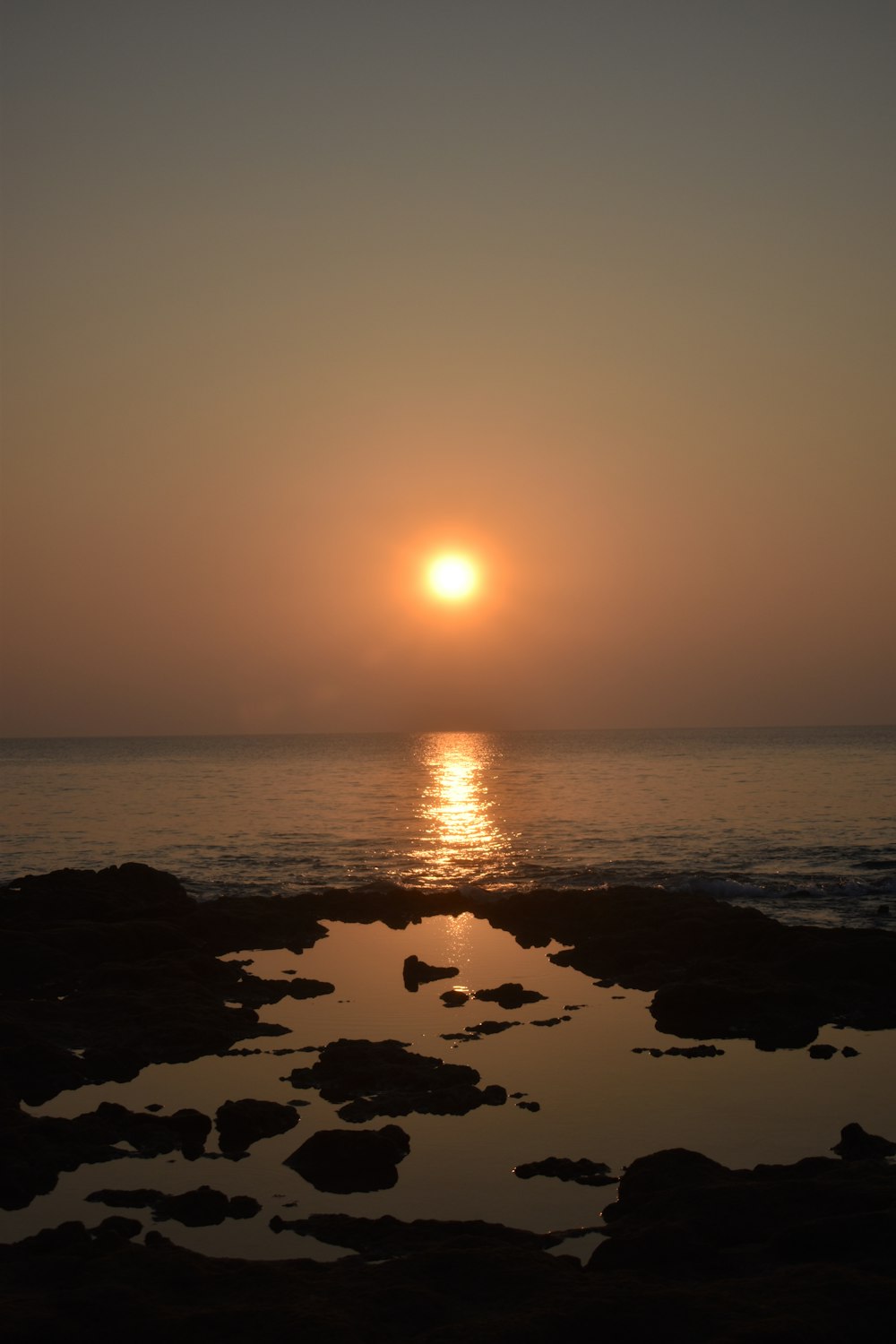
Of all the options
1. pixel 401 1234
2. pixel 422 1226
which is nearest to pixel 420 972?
pixel 422 1226

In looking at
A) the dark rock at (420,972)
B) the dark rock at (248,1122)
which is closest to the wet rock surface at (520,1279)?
the dark rock at (248,1122)

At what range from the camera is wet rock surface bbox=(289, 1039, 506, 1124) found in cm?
1711

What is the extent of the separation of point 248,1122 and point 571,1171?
16.1 feet

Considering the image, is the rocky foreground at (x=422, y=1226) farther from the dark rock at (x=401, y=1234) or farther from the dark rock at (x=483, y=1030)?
the dark rock at (x=483, y=1030)

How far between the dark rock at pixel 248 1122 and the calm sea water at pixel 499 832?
2554 cm

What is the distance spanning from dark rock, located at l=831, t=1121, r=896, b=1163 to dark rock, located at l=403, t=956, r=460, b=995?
1305 cm

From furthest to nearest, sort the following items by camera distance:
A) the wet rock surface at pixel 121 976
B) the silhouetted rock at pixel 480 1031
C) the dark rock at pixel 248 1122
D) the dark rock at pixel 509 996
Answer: the dark rock at pixel 509 996
the silhouetted rock at pixel 480 1031
the wet rock surface at pixel 121 976
the dark rock at pixel 248 1122

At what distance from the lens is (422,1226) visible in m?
12.6

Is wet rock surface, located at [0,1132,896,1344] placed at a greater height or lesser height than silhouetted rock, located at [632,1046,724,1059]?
greater

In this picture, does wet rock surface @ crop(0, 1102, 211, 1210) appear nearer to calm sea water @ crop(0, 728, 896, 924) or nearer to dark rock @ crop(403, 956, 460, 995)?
dark rock @ crop(403, 956, 460, 995)

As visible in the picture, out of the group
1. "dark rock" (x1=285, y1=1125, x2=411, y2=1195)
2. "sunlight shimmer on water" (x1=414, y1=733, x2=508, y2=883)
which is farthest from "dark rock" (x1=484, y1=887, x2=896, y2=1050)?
"sunlight shimmer on water" (x1=414, y1=733, x2=508, y2=883)

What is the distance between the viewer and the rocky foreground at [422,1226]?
10102 mm

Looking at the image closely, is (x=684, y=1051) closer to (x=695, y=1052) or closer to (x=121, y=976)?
(x=695, y=1052)

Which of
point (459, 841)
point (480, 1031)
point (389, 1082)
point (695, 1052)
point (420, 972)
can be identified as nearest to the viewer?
point (389, 1082)
